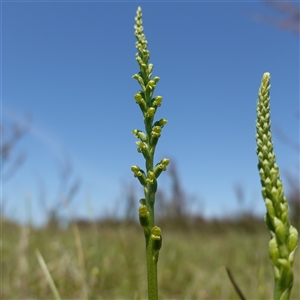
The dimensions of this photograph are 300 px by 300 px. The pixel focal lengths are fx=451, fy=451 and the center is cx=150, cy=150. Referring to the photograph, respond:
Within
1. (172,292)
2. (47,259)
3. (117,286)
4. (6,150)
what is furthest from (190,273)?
(6,150)

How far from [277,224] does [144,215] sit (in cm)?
16

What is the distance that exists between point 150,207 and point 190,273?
371cm

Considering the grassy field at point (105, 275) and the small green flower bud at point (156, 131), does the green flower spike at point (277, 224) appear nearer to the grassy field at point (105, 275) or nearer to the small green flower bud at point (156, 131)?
the small green flower bud at point (156, 131)

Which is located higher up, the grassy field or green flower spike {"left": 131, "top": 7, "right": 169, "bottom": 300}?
green flower spike {"left": 131, "top": 7, "right": 169, "bottom": 300}

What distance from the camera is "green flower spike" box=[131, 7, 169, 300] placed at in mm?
546

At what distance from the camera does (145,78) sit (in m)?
0.64

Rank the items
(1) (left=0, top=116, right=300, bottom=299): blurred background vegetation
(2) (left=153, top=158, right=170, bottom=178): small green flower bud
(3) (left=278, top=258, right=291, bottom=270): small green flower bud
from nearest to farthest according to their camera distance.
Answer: (3) (left=278, top=258, right=291, bottom=270): small green flower bud, (2) (left=153, top=158, right=170, bottom=178): small green flower bud, (1) (left=0, top=116, right=300, bottom=299): blurred background vegetation

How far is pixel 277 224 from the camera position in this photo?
479 millimetres

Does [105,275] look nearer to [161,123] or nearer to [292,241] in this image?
[161,123]

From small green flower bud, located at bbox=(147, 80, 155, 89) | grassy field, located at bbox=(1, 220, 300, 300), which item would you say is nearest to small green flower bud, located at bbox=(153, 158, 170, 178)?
small green flower bud, located at bbox=(147, 80, 155, 89)

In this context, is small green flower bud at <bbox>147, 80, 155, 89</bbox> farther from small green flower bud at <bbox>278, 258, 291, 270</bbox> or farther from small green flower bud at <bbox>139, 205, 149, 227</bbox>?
small green flower bud at <bbox>278, 258, 291, 270</bbox>

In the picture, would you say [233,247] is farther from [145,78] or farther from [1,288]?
[145,78]

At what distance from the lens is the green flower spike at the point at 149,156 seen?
546 millimetres

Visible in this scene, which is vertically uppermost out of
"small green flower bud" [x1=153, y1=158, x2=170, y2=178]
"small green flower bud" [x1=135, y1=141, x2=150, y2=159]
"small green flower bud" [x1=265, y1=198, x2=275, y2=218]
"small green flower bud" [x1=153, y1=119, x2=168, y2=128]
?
"small green flower bud" [x1=153, y1=119, x2=168, y2=128]
